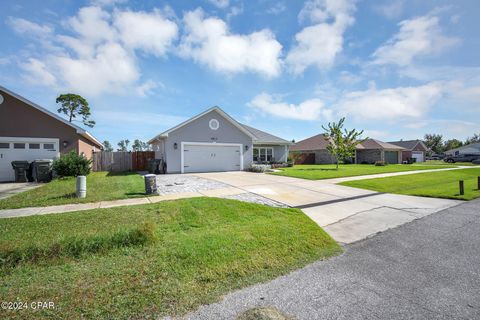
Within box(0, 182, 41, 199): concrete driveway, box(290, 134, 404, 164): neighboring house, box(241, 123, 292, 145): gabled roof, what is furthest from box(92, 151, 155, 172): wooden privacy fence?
box(290, 134, 404, 164): neighboring house

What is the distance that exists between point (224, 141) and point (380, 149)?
85.4ft

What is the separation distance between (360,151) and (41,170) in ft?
122

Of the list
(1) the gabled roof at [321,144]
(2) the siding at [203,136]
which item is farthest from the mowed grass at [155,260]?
(1) the gabled roof at [321,144]

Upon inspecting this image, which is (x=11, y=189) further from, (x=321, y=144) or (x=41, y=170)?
(x=321, y=144)

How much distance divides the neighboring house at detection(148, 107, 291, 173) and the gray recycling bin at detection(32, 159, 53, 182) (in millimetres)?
6671

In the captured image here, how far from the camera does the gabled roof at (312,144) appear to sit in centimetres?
3325

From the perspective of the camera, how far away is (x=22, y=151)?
12.7m

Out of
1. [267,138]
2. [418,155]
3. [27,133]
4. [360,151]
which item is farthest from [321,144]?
[27,133]

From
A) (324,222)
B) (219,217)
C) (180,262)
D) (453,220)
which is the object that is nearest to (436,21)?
(453,220)

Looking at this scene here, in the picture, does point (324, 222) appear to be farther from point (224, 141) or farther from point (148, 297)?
point (224, 141)

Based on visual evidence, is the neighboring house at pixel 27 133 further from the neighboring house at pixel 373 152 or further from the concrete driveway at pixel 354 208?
the neighboring house at pixel 373 152

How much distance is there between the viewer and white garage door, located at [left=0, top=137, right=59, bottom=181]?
12398 millimetres

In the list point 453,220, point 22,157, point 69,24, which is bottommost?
point 453,220

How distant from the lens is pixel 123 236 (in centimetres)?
419
